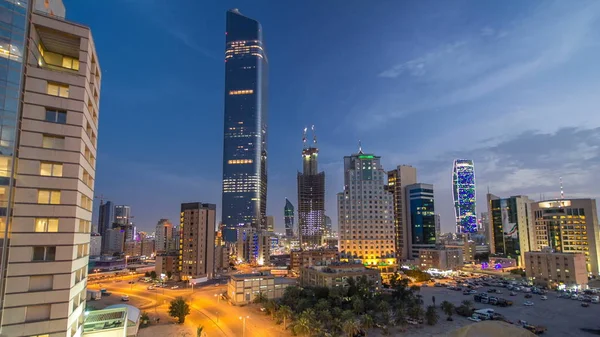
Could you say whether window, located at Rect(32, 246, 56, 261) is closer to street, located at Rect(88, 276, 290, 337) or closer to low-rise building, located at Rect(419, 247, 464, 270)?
street, located at Rect(88, 276, 290, 337)

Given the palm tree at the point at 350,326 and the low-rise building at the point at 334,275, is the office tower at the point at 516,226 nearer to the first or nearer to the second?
the low-rise building at the point at 334,275

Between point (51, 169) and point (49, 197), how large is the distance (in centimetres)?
224

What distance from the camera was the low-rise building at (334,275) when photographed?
84.9 metres

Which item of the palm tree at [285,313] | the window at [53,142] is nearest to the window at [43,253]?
the window at [53,142]

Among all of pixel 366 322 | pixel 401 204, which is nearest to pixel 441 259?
pixel 401 204

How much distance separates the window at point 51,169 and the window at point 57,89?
5.92m

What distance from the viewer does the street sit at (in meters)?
59.9

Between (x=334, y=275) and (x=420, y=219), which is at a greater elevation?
(x=420, y=219)

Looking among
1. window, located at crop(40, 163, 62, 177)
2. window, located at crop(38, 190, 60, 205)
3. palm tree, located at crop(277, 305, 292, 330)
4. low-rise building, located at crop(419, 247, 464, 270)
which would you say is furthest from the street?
low-rise building, located at crop(419, 247, 464, 270)

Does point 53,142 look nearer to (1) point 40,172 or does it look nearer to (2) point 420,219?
(1) point 40,172

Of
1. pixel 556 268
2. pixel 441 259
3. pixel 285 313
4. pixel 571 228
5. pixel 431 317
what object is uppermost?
pixel 571 228

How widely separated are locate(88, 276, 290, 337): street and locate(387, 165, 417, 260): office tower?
108 m

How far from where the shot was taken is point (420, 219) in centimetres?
18012

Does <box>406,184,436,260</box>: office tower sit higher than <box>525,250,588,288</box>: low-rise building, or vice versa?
<box>406,184,436,260</box>: office tower
